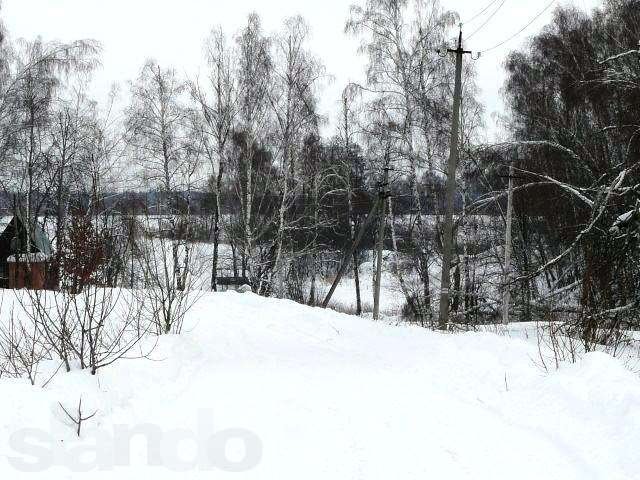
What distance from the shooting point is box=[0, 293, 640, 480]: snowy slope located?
11.6 feet

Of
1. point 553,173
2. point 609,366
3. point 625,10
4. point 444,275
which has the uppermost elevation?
point 625,10

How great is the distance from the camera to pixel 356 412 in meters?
4.75

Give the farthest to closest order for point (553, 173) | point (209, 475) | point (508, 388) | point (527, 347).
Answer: point (553, 173)
point (527, 347)
point (508, 388)
point (209, 475)

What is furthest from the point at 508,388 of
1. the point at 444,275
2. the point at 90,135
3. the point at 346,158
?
the point at 346,158

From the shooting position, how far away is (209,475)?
340 cm

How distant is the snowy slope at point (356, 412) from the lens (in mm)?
3547

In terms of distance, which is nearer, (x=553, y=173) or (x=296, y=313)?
(x=296, y=313)

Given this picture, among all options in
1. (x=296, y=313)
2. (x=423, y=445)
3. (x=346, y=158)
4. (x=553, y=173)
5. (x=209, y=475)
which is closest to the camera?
(x=209, y=475)

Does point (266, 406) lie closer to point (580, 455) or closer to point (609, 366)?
point (580, 455)

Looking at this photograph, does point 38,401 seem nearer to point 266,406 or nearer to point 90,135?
point 266,406

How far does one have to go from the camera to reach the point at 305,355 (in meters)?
7.09

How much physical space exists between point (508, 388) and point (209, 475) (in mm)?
3427

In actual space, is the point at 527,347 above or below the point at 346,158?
below

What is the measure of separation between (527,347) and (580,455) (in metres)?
3.17
